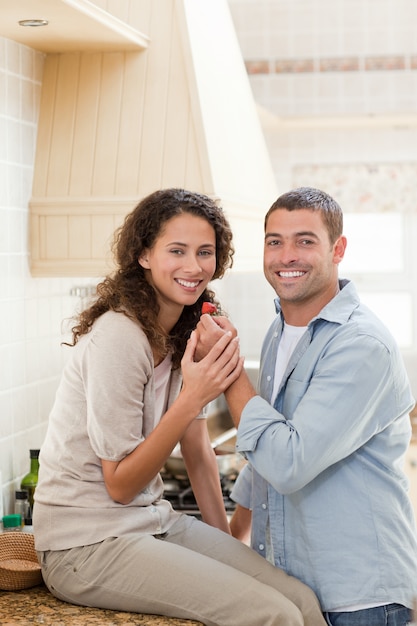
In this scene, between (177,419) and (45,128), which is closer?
(177,419)

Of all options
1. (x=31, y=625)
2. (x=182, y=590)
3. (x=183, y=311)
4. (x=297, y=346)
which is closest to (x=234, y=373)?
(x=297, y=346)

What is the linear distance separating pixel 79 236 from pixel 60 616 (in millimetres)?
1169

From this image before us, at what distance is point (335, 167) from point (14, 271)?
2.76m

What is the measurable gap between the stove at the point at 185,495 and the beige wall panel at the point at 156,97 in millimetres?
1003

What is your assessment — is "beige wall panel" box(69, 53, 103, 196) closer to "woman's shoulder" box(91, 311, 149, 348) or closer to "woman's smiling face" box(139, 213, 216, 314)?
"woman's smiling face" box(139, 213, 216, 314)

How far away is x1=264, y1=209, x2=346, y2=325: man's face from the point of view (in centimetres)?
196

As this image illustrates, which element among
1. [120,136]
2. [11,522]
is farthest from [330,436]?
[120,136]

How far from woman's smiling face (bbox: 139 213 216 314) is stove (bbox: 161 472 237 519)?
1.04 meters

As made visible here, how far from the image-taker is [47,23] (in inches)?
92.0

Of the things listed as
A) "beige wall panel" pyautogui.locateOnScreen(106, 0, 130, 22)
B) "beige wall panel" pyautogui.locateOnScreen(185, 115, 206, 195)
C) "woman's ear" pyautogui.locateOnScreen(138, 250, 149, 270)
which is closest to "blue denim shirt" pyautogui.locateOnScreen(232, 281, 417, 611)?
"woman's ear" pyautogui.locateOnScreen(138, 250, 149, 270)

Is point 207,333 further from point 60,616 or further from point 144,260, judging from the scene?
point 60,616

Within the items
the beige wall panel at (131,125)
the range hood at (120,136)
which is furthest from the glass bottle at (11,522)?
the beige wall panel at (131,125)

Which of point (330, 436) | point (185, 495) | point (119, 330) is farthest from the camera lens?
point (185, 495)

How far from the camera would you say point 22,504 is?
8.25 ft
